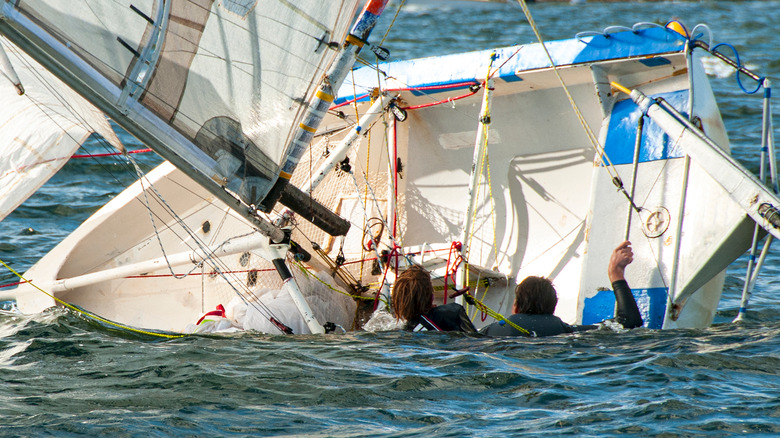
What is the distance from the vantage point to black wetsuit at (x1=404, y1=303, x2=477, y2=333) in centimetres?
491

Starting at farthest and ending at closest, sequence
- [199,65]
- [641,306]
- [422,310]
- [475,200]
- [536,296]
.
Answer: [475,200] → [641,306] → [422,310] → [536,296] → [199,65]

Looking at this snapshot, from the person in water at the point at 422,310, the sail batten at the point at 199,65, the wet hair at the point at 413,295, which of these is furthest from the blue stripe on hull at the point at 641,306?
the sail batten at the point at 199,65

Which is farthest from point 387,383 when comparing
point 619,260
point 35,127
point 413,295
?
point 35,127

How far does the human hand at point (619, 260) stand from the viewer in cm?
495

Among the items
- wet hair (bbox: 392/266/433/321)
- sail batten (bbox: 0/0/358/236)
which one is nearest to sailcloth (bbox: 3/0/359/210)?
sail batten (bbox: 0/0/358/236)

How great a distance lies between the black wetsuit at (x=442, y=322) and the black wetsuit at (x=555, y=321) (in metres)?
0.15

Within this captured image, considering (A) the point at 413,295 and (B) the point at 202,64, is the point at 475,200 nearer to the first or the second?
(A) the point at 413,295

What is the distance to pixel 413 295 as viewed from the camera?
4.90 metres

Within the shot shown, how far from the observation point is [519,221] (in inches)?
267

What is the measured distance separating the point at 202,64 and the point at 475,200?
2475 millimetres

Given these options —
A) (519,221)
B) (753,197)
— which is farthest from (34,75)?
(753,197)

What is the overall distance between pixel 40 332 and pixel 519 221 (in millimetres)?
3535

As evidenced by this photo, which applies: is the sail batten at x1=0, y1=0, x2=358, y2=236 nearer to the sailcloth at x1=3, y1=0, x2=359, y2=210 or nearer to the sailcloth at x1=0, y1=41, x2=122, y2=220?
the sailcloth at x1=3, y1=0, x2=359, y2=210

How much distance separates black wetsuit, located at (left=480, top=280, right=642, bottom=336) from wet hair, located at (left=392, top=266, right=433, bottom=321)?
389 millimetres
